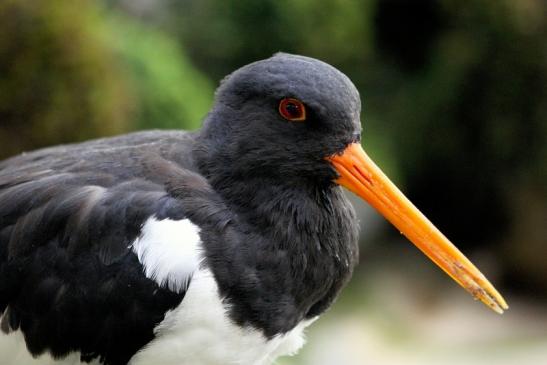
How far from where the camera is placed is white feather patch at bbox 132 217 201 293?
11.3ft

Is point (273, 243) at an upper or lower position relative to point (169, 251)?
upper

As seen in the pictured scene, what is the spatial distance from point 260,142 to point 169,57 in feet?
13.1

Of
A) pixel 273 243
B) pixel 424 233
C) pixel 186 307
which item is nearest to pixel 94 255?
pixel 186 307

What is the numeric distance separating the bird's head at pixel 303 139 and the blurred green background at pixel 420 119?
335 centimetres

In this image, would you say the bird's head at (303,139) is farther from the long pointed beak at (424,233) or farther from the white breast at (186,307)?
the white breast at (186,307)

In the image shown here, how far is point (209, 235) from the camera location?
3.51 metres

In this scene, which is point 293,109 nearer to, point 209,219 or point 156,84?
point 209,219

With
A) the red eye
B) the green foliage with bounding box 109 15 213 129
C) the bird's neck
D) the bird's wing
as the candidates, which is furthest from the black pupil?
the green foliage with bounding box 109 15 213 129

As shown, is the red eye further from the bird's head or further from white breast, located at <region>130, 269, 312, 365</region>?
white breast, located at <region>130, 269, 312, 365</region>

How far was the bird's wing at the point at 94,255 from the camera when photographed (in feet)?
11.4

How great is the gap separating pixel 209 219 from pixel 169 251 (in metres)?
0.22

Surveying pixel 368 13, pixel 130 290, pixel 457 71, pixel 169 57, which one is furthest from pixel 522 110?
pixel 130 290

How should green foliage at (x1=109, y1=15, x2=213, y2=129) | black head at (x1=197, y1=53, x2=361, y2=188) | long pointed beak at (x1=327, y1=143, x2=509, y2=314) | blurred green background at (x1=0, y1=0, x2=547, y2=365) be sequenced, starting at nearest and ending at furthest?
black head at (x1=197, y1=53, x2=361, y2=188) < long pointed beak at (x1=327, y1=143, x2=509, y2=314) < green foliage at (x1=109, y1=15, x2=213, y2=129) < blurred green background at (x1=0, y1=0, x2=547, y2=365)

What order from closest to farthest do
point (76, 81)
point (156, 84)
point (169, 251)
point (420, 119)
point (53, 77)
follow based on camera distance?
point (169, 251)
point (53, 77)
point (76, 81)
point (156, 84)
point (420, 119)
